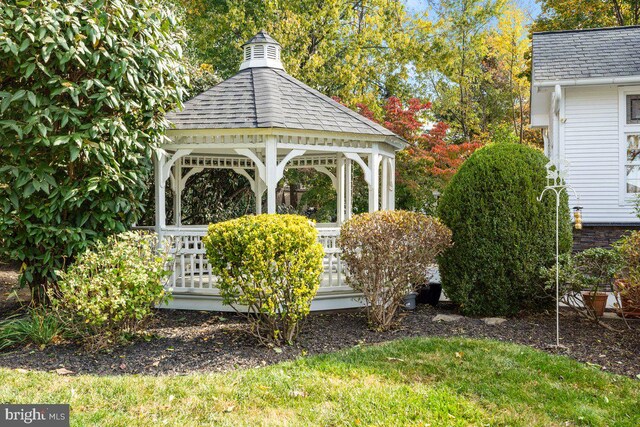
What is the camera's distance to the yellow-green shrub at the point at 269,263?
200 inches

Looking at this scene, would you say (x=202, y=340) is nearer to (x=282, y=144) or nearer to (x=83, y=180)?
(x=83, y=180)

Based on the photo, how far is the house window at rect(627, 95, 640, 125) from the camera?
9.73 m

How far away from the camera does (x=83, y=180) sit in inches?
234

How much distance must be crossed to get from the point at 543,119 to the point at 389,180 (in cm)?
702

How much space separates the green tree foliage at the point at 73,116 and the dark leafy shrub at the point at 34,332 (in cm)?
77

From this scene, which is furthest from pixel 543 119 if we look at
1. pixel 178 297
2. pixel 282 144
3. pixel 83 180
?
pixel 83 180

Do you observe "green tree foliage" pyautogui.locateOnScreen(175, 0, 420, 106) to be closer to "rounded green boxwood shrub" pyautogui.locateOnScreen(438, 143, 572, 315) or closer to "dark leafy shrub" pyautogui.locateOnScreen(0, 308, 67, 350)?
"rounded green boxwood shrub" pyautogui.locateOnScreen(438, 143, 572, 315)

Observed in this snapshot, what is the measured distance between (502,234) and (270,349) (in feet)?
11.0

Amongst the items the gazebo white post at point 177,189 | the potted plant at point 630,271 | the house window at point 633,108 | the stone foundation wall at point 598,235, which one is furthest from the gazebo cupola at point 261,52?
the house window at point 633,108

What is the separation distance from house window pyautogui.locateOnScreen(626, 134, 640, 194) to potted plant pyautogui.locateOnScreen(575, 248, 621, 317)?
4.51 m

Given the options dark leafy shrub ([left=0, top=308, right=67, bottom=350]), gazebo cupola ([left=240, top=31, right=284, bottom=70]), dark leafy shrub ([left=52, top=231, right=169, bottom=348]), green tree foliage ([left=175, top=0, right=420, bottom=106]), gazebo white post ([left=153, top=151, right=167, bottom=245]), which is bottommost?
dark leafy shrub ([left=0, top=308, right=67, bottom=350])

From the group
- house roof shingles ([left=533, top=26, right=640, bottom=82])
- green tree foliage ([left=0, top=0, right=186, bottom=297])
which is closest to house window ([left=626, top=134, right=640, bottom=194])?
house roof shingles ([left=533, top=26, right=640, bottom=82])
